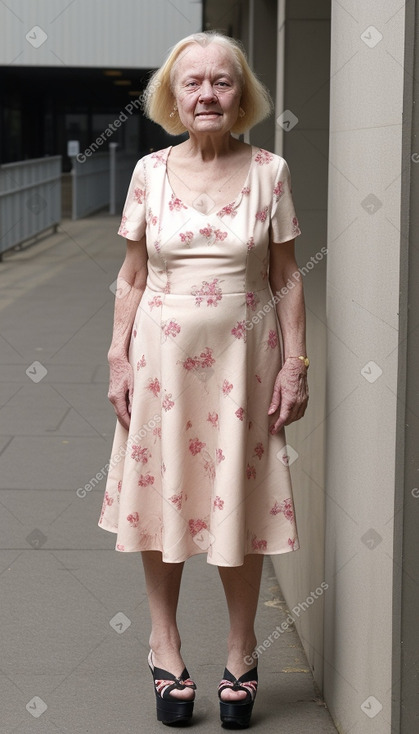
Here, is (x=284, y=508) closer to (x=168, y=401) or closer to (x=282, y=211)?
(x=168, y=401)

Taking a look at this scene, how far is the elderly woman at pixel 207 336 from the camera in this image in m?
3.25

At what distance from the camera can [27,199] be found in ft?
62.6

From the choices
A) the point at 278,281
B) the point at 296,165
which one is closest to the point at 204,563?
the point at 296,165

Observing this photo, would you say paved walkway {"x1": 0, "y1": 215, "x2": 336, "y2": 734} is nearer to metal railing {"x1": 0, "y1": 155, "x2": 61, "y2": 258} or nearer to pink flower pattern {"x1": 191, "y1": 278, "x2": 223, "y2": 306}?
pink flower pattern {"x1": 191, "y1": 278, "x2": 223, "y2": 306}

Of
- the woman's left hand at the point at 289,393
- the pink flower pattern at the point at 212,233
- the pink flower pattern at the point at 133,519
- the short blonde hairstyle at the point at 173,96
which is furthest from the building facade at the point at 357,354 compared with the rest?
the pink flower pattern at the point at 133,519

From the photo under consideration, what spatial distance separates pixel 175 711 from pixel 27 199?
16.2 metres

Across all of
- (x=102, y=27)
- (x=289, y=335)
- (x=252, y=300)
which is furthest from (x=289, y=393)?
(x=102, y=27)

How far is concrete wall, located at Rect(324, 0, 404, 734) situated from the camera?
2.79 metres

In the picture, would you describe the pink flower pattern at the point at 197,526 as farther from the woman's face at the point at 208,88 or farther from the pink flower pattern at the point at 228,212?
the woman's face at the point at 208,88

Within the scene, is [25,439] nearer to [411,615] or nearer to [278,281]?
[278,281]

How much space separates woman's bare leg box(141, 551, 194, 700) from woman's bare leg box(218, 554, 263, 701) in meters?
0.14

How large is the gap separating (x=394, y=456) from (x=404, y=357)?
23 centimetres

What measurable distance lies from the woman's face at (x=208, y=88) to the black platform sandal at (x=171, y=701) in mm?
1539

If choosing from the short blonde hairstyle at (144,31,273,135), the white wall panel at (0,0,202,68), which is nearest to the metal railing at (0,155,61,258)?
the white wall panel at (0,0,202,68)
